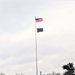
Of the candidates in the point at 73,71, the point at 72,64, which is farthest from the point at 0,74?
the point at 73,71

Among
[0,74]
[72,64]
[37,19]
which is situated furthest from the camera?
[0,74]

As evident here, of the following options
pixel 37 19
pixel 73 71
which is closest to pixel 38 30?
pixel 37 19

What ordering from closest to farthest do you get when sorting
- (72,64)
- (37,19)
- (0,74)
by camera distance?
(37,19)
(72,64)
(0,74)

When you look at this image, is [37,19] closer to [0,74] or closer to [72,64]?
[72,64]

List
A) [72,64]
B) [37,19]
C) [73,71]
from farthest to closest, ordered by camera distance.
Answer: [72,64]
[73,71]
[37,19]

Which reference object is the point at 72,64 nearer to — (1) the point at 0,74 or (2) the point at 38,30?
(2) the point at 38,30

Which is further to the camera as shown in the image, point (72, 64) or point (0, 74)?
point (0, 74)

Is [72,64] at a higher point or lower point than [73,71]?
higher

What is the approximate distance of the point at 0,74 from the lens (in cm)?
12750

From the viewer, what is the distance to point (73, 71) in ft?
228

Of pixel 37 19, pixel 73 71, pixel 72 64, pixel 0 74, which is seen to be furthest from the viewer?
pixel 0 74

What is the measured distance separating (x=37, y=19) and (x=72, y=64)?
40.9 m

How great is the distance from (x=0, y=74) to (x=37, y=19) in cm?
8170

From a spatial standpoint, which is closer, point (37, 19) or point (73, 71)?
point (37, 19)
